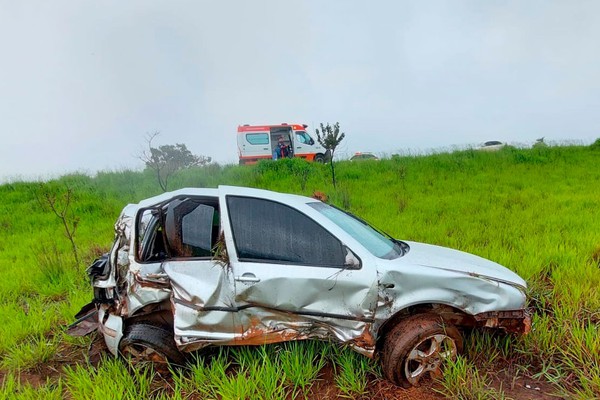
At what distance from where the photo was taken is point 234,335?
2828 mm

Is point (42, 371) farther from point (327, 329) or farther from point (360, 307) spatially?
point (360, 307)

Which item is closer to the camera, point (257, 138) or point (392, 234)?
point (392, 234)

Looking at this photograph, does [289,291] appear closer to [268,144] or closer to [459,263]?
[459,263]

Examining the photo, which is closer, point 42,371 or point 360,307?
point 360,307

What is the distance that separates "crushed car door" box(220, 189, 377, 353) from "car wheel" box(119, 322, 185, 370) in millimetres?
664

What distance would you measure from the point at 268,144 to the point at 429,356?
62.0ft

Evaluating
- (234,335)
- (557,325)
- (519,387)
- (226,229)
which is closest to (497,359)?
(519,387)

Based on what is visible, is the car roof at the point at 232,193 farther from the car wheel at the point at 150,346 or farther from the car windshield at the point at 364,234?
the car wheel at the point at 150,346

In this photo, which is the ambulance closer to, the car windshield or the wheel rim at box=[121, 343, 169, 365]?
the car windshield

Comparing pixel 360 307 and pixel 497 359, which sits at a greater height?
pixel 360 307

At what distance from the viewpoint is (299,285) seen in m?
2.75

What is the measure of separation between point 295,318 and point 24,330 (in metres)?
3.21

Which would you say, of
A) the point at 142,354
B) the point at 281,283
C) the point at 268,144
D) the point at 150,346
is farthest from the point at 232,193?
the point at 268,144

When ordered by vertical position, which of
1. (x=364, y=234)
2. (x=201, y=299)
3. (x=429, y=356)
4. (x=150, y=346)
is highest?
(x=364, y=234)
